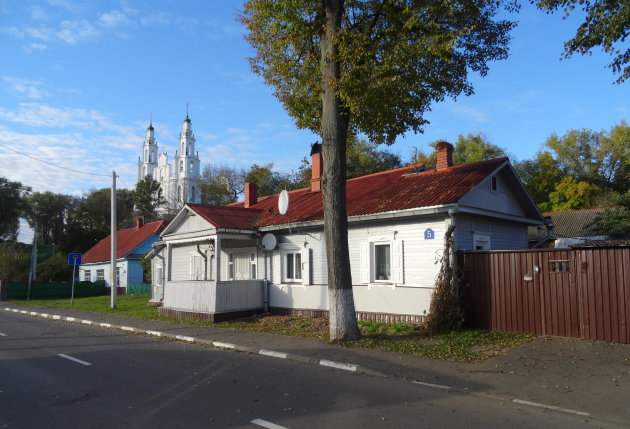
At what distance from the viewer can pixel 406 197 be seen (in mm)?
14500

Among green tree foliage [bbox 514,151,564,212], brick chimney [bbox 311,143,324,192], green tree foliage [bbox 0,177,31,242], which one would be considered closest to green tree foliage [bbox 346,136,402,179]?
green tree foliage [bbox 514,151,564,212]

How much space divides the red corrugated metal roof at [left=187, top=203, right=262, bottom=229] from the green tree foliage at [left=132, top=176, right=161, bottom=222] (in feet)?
170

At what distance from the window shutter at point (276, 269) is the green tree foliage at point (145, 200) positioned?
5351cm

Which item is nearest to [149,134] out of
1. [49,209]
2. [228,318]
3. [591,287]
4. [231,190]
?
[49,209]

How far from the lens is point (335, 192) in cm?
1171

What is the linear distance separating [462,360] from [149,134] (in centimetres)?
11990

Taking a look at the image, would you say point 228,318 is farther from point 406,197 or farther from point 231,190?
point 231,190

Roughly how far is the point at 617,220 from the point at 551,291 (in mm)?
12605

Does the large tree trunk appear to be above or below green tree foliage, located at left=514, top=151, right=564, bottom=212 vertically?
below

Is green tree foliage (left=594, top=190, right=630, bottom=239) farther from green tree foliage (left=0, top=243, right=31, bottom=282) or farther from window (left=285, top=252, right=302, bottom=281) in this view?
green tree foliage (left=0, top=243, right=31, bottom=282)

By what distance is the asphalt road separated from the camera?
19.0 feet

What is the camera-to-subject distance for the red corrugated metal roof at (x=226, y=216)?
17.4 meters

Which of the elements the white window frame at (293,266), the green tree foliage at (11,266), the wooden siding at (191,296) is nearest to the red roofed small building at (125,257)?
the green tree foliage at (11,266)

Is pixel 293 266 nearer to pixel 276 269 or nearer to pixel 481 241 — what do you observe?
pixel 276 269
